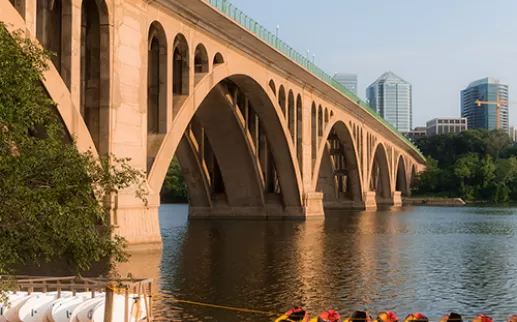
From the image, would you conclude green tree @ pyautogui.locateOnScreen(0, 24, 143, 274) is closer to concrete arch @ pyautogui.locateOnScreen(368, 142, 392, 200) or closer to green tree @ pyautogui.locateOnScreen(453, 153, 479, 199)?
concrete arch @ pyautogui.locateOnScreen(368, 142, 392, 200)

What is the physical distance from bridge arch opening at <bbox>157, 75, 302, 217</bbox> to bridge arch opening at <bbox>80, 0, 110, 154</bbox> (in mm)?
21477

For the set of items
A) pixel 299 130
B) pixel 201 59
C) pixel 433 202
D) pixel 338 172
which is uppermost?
pixel 201 59

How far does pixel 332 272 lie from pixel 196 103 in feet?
54.0

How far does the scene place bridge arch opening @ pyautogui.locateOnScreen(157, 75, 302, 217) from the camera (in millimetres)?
58656

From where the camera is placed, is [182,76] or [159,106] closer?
[159,106]

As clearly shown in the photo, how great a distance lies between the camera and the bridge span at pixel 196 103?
32.7m

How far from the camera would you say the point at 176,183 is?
135625 mm

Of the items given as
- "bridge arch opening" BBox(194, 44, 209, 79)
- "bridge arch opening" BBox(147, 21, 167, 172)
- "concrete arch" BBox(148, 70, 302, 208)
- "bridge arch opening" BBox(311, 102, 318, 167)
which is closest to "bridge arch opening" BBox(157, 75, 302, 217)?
"concrete arch" BBox(148, 70, 302, 208)

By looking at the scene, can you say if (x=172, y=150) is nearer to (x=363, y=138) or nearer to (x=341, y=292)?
(x=341, y=292)

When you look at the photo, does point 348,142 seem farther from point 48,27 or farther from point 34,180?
point 34,180

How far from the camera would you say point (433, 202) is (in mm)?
148000

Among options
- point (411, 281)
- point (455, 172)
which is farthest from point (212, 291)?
point (455, 172)

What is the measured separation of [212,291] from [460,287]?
9.68 m

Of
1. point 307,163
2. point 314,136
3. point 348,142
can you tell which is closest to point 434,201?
point 348,142
